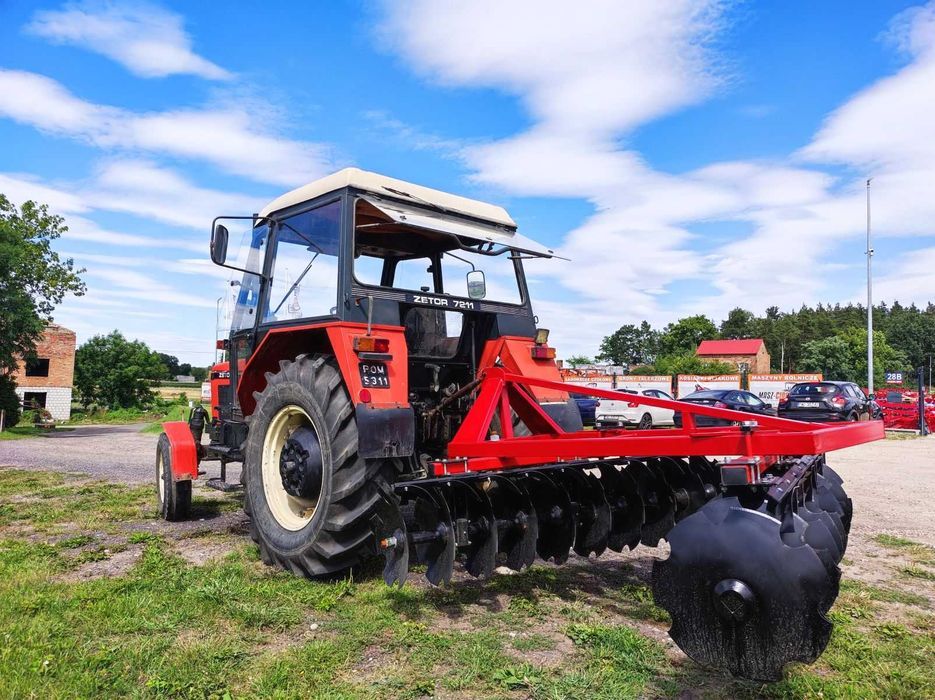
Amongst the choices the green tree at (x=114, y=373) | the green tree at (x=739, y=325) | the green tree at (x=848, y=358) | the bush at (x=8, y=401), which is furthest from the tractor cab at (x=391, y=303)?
the green tree at (x=739, y=325)

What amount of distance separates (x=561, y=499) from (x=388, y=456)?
43.5 inches

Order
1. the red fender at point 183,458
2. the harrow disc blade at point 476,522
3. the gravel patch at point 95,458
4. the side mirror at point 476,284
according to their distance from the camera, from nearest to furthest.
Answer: the harrow disc blade at point 476,522, the side mirror at point 476,284, the red fender at point 183,458, the gravel patch at point 95,458

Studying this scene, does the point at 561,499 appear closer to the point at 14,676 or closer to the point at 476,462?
the point at 476,462

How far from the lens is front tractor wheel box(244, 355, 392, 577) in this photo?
4.02 metres

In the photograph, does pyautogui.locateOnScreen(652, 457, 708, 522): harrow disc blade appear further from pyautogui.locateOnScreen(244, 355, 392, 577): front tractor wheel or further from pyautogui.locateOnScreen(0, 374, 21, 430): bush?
pyautogui.locateOnScreen(0, 374, 21, 430): bush

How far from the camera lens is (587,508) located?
4250 millimetres

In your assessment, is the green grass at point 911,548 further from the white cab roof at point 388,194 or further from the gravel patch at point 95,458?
the gravel patch at point 95,458

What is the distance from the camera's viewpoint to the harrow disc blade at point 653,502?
4305mm

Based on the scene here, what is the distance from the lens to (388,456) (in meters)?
3.96

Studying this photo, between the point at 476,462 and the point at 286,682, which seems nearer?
the point at 286,682

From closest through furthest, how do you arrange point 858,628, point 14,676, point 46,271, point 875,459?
point 14,676, point 858,628, point 875,459, point 46,271

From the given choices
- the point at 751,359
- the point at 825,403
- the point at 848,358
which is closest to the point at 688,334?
the point at 751,359

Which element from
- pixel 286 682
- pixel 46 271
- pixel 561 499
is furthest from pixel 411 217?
pixel 46 271

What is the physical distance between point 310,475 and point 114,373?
121ft
